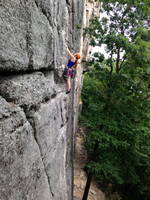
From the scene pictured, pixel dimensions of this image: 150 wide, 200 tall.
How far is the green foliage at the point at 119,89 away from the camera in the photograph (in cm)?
784

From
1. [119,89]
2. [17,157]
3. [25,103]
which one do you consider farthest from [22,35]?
[119,89]

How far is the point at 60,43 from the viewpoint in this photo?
198 inches

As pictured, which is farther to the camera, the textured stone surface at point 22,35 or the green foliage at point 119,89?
the green foliage at point 119,89

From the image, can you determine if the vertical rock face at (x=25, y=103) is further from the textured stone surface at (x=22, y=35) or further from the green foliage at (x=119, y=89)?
the green foliage at (x=119, y=89)

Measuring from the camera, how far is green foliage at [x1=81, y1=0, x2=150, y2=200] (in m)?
7.84

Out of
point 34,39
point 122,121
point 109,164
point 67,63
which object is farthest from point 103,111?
point 34,39

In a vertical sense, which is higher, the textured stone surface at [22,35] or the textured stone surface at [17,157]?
the textured stone surface at [22,35]

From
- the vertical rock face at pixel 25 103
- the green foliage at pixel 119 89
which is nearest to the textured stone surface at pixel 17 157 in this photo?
the vertical rock face at pixel 25 103

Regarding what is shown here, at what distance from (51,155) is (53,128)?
606 mm

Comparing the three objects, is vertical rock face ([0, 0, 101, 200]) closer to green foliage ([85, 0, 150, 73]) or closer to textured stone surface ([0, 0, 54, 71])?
textured stone surface ([0, 0, 54, 71])

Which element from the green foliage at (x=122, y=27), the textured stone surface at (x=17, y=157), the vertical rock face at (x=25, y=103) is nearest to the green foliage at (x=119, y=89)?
the green foliage at (x=122, y=27)

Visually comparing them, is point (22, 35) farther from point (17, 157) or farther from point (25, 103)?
point (17, 157)

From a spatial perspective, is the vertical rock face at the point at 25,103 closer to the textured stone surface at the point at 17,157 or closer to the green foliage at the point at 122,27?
the textured stone surface at the point at 17,157

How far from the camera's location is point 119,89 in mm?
8625
